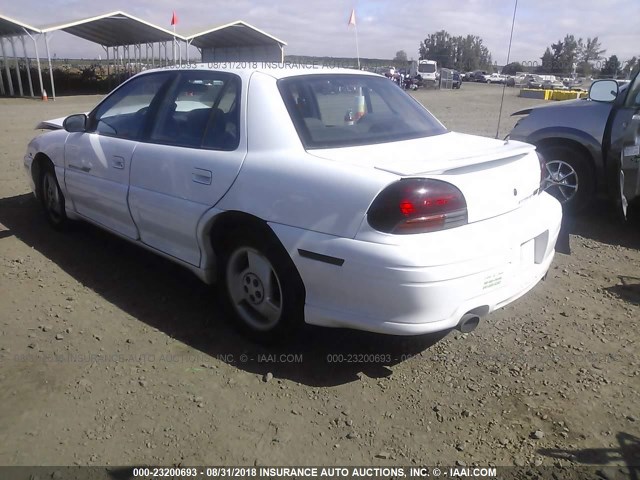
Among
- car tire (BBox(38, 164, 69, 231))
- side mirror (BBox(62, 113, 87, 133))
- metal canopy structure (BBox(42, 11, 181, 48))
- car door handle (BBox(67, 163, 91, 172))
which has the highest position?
metal canopy structure (BBox(42, 11, 181, 48))

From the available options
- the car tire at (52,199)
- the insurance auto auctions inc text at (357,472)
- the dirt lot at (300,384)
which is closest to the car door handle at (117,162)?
the dirt lot at (300,384)

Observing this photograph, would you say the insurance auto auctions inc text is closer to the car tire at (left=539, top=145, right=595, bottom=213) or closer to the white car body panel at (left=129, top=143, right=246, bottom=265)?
the white car body panel at (left=129, top=143, right=246, bottom=265)

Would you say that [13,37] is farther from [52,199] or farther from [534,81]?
[534,81]

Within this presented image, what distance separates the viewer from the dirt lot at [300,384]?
8.27 ft

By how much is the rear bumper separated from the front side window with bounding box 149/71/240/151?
2.68ft

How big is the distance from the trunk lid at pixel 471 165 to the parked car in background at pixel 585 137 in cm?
231

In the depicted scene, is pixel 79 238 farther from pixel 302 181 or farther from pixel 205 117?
pixel 302 181

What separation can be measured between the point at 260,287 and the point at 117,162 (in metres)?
1.65

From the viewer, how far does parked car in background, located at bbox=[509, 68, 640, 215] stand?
538 cm

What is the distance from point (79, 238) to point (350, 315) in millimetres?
3490

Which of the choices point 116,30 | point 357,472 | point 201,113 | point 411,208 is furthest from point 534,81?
point 357,472

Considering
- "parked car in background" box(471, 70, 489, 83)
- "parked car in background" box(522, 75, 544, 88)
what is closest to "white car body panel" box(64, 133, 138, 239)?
"parked car in background" box(522, 75, 544, 88)

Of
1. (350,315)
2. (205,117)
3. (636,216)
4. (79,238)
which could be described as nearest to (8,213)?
(79,238)

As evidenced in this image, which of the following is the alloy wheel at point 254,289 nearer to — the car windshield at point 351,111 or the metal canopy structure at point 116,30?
the car windshield at point 351,111
